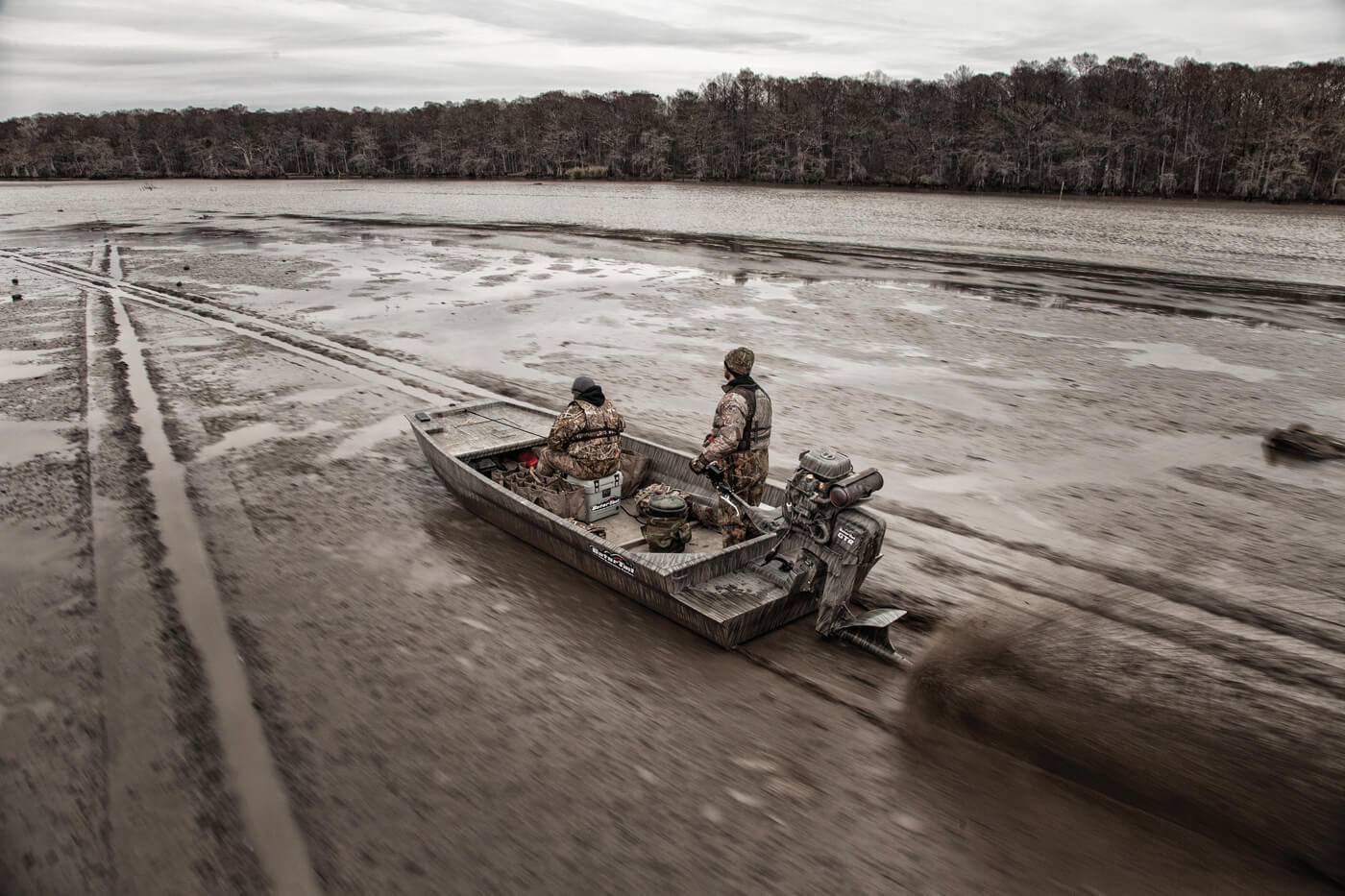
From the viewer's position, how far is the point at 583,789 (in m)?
5.24

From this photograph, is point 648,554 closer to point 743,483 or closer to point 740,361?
point 743,483

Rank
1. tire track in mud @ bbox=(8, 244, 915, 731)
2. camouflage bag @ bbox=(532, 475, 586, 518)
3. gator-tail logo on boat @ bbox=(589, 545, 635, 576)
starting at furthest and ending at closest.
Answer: camouflage bag @ bbox=(532, 475, 586, 518) → gator-tail logo on boat @ bbox=(589, 545, 635, 576) → tire track in mud @ bbox=(8, 244, 915, 731)

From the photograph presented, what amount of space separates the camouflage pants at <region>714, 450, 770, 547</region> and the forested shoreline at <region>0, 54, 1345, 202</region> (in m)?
73.0

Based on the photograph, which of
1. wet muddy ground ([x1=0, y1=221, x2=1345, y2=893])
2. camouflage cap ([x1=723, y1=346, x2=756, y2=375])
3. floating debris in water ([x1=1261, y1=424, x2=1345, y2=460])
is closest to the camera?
wet muddy ground ([x1=0, y1=221, x2=1345, y2=893])

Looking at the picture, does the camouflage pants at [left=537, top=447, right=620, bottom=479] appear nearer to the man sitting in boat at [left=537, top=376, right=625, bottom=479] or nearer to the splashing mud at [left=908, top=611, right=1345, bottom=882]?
the man sitting in boat at [left=537, top=376, right=625, bottom=479]

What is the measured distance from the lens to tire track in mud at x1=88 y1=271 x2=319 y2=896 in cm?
478

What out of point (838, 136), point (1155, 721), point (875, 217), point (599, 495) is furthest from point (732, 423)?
point (838, 136)

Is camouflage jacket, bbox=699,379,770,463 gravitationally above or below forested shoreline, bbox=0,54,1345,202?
below

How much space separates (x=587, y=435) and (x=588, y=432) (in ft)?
0.12

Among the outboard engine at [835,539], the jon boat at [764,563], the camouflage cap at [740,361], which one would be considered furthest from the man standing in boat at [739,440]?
the outboard engine at [835,539]

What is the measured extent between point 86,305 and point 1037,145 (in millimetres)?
80275

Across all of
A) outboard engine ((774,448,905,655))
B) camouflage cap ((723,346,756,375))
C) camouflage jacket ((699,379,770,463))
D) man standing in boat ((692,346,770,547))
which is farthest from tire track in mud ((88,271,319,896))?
camouflage cap ((723,346,756,375))

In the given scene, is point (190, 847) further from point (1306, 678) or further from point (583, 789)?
point (1306, 678)

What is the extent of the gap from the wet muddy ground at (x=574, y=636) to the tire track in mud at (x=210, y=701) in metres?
0.03
